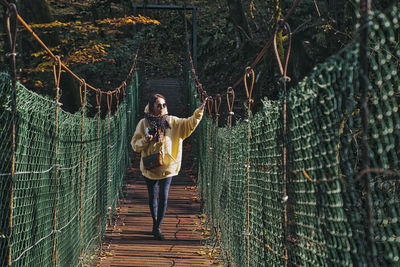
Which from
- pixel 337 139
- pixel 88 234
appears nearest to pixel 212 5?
pixel 88 234

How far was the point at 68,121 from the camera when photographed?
13.3 feet

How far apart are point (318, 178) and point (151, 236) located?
414 cm

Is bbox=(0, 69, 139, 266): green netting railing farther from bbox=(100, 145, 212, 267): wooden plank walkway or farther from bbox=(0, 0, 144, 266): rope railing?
bbox=(100, 145, 212, 267): wooden plank walkway

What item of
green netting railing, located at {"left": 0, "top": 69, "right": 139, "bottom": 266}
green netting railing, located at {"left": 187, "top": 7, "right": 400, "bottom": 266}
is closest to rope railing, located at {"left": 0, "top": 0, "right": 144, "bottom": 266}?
green netting railing, located at {"left": 0, "top": 69, "right": 139, "bottom": 266}

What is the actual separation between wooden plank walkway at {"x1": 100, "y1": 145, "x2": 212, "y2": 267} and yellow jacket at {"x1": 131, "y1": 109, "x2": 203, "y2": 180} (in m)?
0.69

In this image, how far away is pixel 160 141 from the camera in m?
5.47

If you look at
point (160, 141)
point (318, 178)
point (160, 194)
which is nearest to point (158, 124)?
point (160, 141)

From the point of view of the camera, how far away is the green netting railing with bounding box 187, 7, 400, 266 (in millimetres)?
1582

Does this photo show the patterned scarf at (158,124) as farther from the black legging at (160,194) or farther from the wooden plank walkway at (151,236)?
the wooden plank walkway at (151,236)

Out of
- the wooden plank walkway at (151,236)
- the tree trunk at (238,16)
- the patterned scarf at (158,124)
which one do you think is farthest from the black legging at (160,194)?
the tree trunk at (238,16)

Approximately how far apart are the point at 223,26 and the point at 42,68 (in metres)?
9.56

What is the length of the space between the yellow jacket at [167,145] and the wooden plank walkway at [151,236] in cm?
69

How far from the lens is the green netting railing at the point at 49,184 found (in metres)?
2.71

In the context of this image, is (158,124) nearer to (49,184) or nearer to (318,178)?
(49,184)
